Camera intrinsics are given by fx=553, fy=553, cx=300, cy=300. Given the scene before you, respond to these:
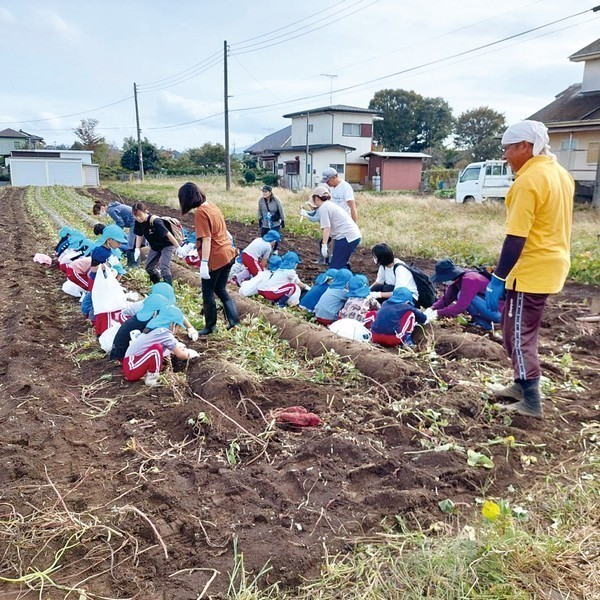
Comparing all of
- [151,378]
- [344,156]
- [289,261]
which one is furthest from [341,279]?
[344,156]

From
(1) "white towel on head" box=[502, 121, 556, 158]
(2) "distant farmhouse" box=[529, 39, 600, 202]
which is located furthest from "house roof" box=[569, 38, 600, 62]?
(1) "white towel on head" box=[502, 121, 556, 158]

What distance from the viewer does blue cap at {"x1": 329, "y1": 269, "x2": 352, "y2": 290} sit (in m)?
5.76

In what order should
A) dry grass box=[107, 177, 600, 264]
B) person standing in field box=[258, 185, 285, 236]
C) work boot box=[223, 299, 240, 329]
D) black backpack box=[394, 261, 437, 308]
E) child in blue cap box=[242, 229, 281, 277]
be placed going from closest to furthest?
work boot box=[223, 299, 240, 329] < black backpack box=[394, 261, 437, 308] < child in blue cap box=[242, 229, 281, 277] < person standing in field box=[258, 185, 285, 236] < dry grass box=[107, 177, 600, 264]

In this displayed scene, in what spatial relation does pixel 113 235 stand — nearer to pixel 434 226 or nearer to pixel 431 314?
pixel 431 314

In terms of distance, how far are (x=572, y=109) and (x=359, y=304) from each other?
66.7ft

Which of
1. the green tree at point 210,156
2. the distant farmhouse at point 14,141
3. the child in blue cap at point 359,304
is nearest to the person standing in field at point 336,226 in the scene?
the child in blue cap at point 359,304

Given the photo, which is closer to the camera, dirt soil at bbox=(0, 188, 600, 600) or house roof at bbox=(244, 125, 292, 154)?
dirt soil at bbox=(0, 188, 600, 600)

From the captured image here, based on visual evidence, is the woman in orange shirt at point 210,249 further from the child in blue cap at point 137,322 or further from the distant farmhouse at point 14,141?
the distant farmhouse at point 14,141

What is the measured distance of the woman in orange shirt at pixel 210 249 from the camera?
5.20 m

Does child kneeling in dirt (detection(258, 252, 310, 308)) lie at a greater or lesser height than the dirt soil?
greater

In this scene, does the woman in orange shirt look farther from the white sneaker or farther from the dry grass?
the dry grass

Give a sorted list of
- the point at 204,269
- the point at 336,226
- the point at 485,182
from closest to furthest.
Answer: the point at 204,269 < the point at 336,226 < the point at 485,182

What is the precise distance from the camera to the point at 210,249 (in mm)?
5371

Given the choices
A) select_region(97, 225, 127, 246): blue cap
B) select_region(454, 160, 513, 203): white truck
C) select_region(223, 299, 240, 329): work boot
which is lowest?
select_region(223, 299, 240, 329): work boot
